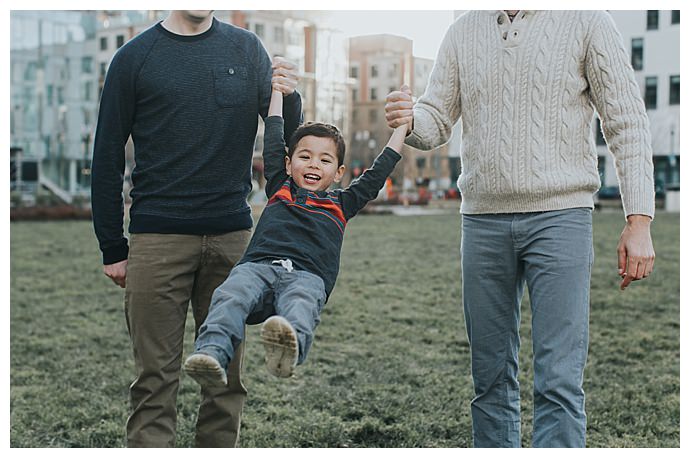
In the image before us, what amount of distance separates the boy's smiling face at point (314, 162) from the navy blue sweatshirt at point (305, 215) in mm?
37

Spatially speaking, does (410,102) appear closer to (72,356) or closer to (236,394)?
(236,394)

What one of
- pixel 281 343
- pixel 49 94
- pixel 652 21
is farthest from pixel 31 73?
pixel 281 343

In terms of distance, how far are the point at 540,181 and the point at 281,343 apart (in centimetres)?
115

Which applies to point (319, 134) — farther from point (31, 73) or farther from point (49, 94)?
point (31, 73)

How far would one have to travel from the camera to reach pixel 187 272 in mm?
3428

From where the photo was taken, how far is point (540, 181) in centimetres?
313

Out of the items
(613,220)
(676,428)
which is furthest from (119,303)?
(613,220)

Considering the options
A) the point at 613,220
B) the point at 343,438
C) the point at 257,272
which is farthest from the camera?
the point at 613,220

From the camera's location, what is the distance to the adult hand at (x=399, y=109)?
3.21 metres

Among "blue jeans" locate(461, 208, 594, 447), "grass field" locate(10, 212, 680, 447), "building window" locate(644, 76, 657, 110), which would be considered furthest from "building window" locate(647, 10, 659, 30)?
"blue jeans" locate(461, 208, 594, 447)

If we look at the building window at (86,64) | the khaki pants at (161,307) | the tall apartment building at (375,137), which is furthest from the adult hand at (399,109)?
the building window at (86,64)
